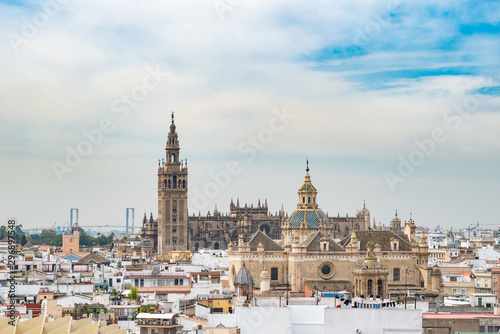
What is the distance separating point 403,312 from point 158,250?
135 metres

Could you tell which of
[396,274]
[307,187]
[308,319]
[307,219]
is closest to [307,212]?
[307,219]

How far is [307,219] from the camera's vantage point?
87.2 meters

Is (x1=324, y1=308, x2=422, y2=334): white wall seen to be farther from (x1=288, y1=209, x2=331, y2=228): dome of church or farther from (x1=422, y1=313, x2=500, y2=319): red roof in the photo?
(x1=288, y1=209, x2=331, y2=228): dome of church

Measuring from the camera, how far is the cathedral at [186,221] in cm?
16800

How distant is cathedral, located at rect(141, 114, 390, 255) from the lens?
16800cm

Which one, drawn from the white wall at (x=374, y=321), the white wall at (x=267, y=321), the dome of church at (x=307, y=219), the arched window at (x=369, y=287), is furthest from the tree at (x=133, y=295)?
the white wall at (x=374, y=321)

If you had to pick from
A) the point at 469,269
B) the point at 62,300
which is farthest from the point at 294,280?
the point at 469,269

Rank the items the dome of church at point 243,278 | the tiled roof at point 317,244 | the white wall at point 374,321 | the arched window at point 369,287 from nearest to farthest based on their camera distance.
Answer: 1. the white wall at point 374,321
2. the arched window at point 369,287
3. the dome of church at point 243,278
4. the tiled roof at point 317,244

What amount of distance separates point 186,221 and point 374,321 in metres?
135

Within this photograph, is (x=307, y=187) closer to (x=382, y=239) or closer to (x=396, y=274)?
(x=382, y=239)

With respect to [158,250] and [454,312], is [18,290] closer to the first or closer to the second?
[454,312]

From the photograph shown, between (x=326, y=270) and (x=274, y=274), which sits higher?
(x=326, y=270)

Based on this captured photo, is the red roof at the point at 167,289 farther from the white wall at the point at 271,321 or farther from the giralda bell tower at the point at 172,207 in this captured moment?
the giralda bell tower at the point at 172,207

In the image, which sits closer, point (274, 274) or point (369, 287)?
point (369, 287)
